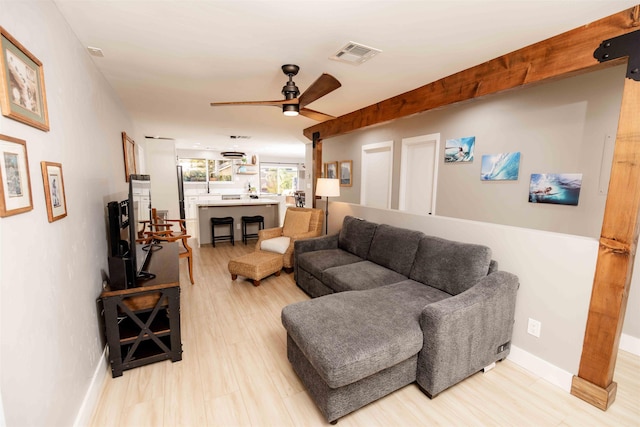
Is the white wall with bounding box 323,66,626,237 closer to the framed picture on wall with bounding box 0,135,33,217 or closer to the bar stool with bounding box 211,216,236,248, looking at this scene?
the framed picture on wall with bounding box 0,135,33,217

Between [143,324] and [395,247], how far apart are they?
2.31m

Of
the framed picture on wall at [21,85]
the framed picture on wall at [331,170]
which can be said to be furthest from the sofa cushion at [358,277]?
the framed picture on wall at [331,170]

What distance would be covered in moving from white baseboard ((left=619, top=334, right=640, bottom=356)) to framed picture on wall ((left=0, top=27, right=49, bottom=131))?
4269 mm

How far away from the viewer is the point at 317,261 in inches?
127

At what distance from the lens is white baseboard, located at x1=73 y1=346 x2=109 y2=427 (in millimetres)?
1532

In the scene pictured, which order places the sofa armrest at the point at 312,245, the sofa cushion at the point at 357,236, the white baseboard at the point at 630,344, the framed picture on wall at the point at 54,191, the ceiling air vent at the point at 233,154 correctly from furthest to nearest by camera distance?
the ceiling air vent at the point at 233,154 < the sofa armrest at the point at 312,245 < the sofa cushion at the point at 357,236 < the white baseboard at the point at 630,344 < the framed picture on wall at the point at 54,191

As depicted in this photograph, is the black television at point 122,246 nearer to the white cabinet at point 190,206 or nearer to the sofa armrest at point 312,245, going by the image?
the sofa armrest at point 312,245

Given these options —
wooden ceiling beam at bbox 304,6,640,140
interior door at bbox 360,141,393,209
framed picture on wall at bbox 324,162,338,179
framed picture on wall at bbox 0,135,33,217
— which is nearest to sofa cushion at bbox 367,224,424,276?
wooden ceiling beam at bbox 304,6,640,140

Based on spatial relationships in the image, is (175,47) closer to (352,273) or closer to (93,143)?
(93,143)

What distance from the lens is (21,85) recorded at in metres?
1.14

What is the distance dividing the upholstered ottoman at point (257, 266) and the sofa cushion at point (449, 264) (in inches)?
73.8

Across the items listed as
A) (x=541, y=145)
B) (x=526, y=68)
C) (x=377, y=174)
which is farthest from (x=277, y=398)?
(x=377, y=174)

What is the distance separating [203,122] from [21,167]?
4148 millimetres

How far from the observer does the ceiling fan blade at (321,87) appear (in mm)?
1980
